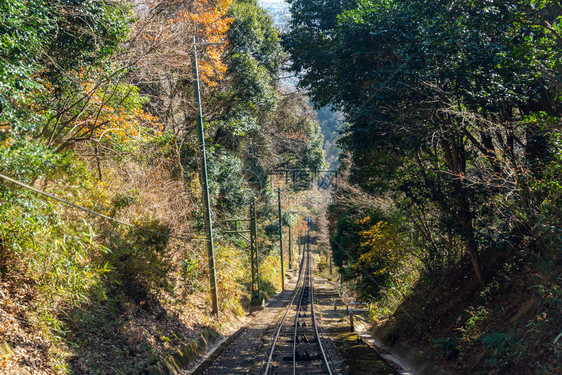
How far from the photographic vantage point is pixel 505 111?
995cm

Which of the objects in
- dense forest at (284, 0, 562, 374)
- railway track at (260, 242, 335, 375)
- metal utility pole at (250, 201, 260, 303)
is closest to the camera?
dense forest at (284, 0, 562, 374)

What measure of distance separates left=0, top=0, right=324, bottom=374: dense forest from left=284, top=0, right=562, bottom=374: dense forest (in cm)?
559

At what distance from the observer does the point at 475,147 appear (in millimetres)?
11195

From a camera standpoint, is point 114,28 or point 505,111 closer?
point 114,28

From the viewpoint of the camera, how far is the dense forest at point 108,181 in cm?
679

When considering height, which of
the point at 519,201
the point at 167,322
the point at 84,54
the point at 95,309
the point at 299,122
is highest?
the point at 299,122

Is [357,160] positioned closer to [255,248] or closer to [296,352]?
[255,248]

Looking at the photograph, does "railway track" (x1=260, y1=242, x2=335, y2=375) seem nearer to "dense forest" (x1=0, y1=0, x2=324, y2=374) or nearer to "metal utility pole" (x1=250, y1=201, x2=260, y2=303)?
"metal utility pole" (x1=250, y1=201, x2=260, y2=303)

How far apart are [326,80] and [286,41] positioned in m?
3.39

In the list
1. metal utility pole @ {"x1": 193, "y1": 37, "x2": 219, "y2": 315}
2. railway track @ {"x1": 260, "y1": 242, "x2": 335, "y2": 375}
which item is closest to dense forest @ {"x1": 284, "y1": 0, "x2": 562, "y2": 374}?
railway track @ {"x1": 260, "y1": 242, "x2": 335, "y2": 375}

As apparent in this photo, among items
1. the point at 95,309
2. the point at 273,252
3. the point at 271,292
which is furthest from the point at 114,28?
the point at 273,252

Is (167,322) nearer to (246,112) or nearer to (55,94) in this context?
(55,94)

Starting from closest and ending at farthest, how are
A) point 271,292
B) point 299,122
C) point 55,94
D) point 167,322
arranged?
point 55,94, point 167,322, point 299,122, point 271,292

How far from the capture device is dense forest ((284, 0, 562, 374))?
7492mm
